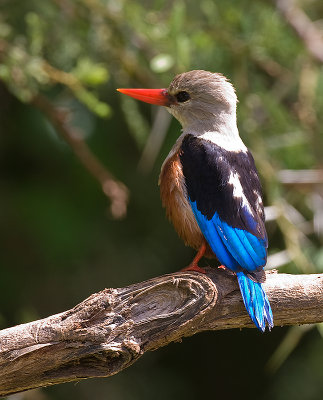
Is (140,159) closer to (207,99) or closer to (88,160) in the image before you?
(88,160)

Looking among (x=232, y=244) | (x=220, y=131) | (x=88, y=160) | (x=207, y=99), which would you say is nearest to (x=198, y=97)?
(x=207, y=99)

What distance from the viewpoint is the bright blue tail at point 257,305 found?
10.0ft

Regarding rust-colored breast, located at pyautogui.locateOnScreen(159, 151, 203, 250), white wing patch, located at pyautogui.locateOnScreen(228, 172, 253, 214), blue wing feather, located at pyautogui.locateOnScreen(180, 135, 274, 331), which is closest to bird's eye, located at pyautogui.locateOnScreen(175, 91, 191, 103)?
blue wing feather, located at pyautogui.locateOnScreen(180, 135, 274, 331)

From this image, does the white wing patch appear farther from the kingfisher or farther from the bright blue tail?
the bright blue tail

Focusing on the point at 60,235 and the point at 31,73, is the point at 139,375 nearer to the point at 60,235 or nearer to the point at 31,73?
the point at 60,235

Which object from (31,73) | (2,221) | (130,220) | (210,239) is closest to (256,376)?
(130,220)

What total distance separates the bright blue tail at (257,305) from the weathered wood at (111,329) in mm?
116

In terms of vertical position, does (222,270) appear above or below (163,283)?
below

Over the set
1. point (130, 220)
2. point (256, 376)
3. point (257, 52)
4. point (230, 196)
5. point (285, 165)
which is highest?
point (257, 52)

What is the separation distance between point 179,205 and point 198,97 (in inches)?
28.6

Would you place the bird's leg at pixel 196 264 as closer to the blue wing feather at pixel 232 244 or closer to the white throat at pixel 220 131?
the blue wing feather at pixel 232 244

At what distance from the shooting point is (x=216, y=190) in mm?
3668

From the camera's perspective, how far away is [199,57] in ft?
16.1

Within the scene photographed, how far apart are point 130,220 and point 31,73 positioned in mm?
1773
